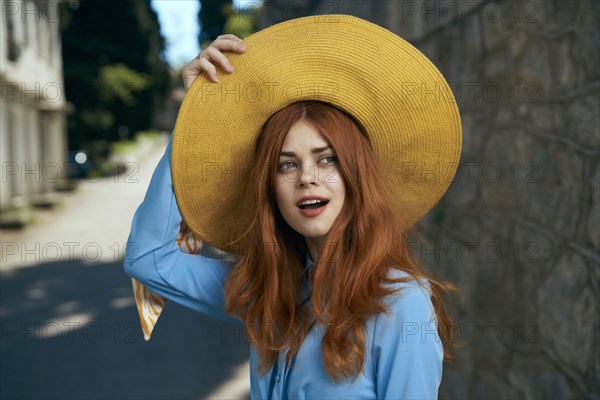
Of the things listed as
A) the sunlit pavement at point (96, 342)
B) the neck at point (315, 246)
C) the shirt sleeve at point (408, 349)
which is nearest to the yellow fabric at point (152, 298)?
the neck at point (315, 246)

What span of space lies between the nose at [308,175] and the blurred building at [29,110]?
382 inches

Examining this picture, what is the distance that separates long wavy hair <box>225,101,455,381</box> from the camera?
1438 mm

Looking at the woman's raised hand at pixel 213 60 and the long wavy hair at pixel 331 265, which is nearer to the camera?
the long wavy hair at pixel 331 265

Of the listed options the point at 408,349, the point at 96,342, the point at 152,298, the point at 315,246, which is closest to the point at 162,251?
the point at 152,298

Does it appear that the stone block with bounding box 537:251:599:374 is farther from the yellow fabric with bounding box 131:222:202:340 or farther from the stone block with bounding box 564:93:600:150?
the yellow fabric with bounding box 131:222:202:340

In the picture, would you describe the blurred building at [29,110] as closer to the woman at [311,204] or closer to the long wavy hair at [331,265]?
the woman at [311,204]

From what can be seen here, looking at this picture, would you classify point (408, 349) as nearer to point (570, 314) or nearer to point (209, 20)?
point (570, 314)

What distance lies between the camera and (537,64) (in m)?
2.53

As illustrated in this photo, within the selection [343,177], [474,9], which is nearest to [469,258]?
[474,9]

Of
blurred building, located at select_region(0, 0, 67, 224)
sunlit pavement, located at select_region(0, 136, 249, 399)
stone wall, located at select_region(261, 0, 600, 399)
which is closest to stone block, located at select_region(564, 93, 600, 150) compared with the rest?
stone wall, located at select_region(261, 0, 600, 399)

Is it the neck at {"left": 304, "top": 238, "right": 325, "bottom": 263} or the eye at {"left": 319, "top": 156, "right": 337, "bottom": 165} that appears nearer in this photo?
the eye at {"left": 319, "top": 156, "right": 337, "bottom": 165}

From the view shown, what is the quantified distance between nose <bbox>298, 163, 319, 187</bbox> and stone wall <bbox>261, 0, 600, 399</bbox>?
1103mm

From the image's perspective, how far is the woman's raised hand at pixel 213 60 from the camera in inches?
62.9

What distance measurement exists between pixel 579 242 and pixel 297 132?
1230 mm
